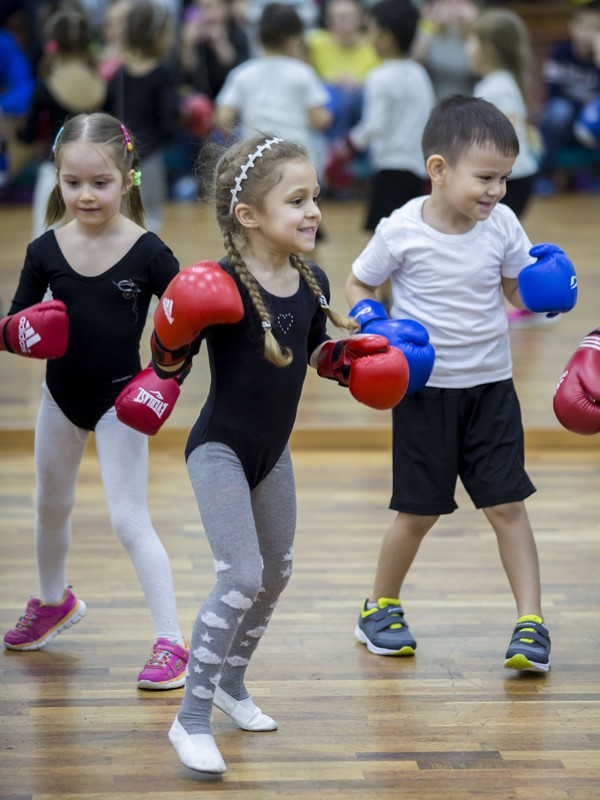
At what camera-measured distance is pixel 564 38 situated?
9281 millimetres

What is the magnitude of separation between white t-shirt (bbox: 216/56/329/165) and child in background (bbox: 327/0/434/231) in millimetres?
319

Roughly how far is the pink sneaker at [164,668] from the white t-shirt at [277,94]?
3.39 metres

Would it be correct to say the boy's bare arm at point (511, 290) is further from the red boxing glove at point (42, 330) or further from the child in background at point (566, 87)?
the child in background at point (566, 87)

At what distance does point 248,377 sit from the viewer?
7.61 ft

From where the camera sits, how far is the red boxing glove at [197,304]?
2.17 metres

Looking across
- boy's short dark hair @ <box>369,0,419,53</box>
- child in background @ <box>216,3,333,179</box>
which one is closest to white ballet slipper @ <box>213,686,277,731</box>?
child in background @ <box>216,3,333,179</box>

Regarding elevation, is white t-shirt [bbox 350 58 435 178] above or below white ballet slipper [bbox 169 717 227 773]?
above

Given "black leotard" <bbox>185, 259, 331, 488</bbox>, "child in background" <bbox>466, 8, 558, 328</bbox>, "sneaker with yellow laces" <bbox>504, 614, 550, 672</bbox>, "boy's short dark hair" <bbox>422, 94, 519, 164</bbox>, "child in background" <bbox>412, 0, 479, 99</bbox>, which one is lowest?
"sneaker with yellow laces" <bbox>504, 614, 550, 672</bbox>

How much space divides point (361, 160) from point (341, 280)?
260cm

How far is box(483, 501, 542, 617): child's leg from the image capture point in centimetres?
281

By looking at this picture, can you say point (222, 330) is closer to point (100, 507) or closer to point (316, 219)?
point (316, 219)

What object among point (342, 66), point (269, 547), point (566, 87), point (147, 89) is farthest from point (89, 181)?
point (566, 87)

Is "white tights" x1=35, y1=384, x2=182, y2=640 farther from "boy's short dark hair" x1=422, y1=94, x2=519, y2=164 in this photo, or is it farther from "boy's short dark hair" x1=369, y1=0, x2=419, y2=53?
"boy's short dark hair" x1=369, y1=0, x2=419, y2=53

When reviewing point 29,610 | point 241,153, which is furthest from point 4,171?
point 241,153
